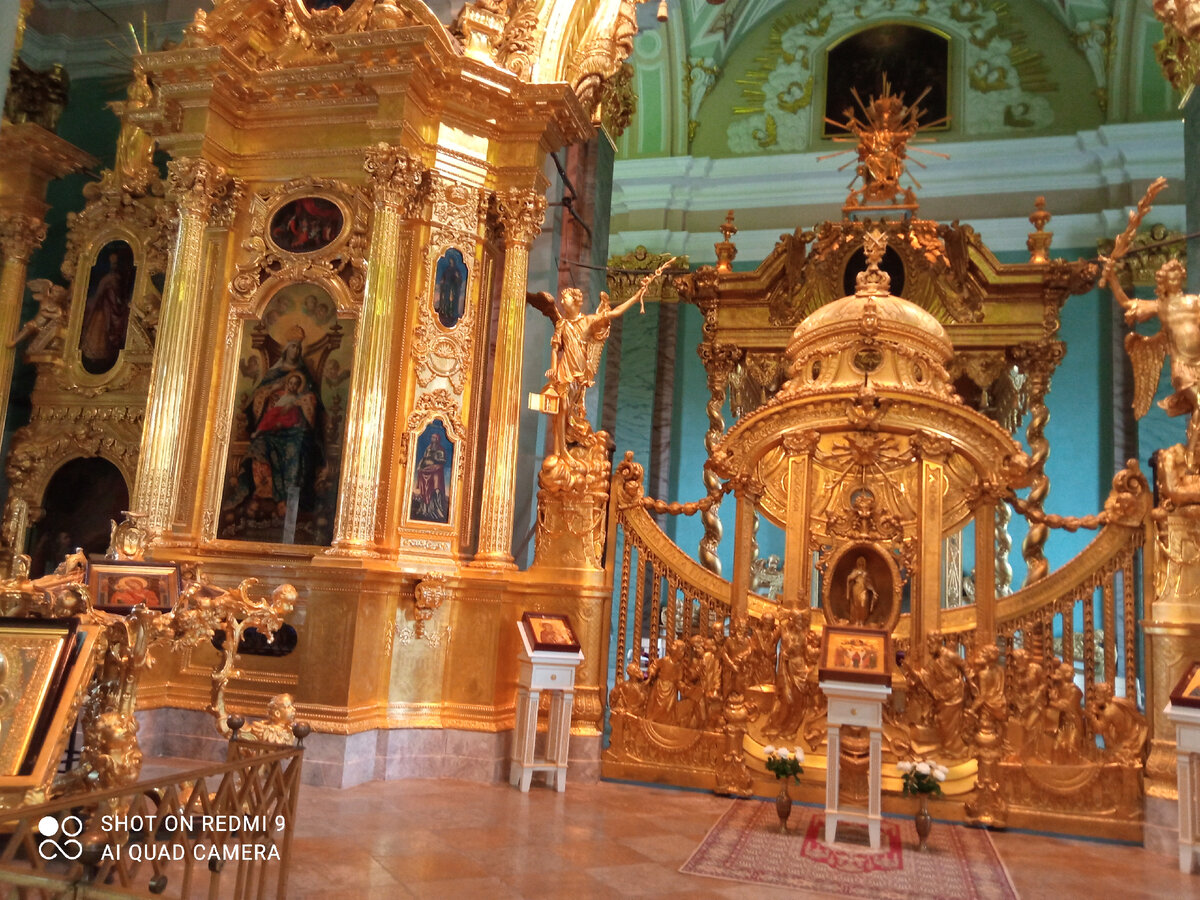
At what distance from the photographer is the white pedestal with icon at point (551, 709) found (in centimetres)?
815

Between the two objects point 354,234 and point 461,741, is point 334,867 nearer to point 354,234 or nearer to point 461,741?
point 461,741

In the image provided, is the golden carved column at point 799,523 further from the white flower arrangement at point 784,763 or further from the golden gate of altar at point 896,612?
the white flower arrangement at point 784,763

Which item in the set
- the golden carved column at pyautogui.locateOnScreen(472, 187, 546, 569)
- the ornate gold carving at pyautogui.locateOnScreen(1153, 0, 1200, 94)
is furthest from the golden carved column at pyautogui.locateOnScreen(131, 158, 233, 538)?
the ornate gold carving at pyautogui.locateOnScreen(1153, 0, 1200, 94)

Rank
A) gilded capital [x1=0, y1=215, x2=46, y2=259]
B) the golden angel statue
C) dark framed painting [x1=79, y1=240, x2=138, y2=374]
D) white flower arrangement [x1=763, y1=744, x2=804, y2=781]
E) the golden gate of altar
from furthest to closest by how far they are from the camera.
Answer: gilded capital [x1=0, y1=215, x2=46, y2=259]
dark framed painting [x1=79, y1=240, x2=138, y2=374]
the golden angel statue
the golden gate of altar
white flower arrangement [x1=763, y1=744, x2=804, y2=781]

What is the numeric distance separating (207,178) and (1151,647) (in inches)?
351

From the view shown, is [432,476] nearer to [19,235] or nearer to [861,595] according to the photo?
[861,595]

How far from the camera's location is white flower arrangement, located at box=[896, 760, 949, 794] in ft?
23.1

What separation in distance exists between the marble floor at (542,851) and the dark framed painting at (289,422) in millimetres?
2469

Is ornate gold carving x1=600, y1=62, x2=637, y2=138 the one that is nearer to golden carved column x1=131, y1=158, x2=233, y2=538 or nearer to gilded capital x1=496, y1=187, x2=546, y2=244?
gilded capital x1=496, y1=187, x2=546, y2=244

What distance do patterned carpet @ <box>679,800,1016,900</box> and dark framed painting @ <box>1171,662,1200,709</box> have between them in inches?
63.3

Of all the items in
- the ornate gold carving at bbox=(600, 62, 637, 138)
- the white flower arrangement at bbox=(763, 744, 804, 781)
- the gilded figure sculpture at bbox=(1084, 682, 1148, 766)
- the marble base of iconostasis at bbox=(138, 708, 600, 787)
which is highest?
the ornate gold carving at bbox=(600, 62, 637, 138)

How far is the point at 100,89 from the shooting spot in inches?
487

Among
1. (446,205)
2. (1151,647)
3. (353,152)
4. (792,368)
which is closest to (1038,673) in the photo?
(1151,647)

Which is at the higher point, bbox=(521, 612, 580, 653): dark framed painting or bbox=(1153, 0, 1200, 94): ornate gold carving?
bbox=(1153, 0, 1200, 94): ornate gold carving
